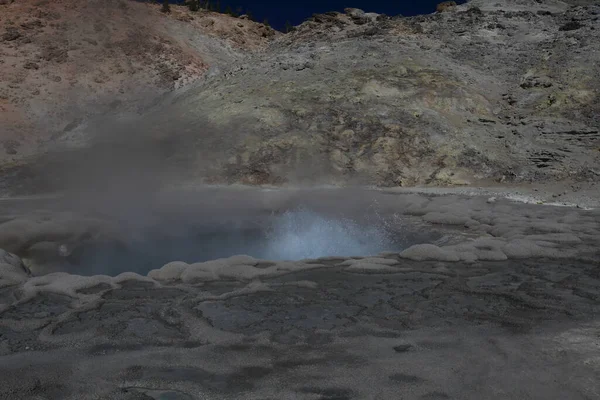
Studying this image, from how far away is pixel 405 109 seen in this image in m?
13.7

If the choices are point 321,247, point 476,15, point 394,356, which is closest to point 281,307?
point 394,356

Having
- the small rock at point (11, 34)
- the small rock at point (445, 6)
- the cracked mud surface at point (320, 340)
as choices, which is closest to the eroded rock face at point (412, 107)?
the small rock at point (445, 6)

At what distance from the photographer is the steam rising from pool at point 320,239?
Answer: 6.68m

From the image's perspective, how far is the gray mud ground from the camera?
2.73 m

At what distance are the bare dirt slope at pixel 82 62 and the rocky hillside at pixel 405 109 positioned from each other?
6.76 feet

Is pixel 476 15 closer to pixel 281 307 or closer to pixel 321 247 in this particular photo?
pixel 321 247

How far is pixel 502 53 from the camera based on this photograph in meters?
16.8

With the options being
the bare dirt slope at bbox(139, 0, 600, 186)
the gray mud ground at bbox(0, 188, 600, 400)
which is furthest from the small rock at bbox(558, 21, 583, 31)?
the gray mud ground at bbox(0, 188, 600, 400)

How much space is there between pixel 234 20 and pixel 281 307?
94.0ft

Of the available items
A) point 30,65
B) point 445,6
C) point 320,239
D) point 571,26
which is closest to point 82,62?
point 30,65

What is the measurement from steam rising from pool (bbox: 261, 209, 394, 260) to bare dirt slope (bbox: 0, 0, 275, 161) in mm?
12020

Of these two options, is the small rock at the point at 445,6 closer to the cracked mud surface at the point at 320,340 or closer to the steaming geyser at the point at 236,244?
the steaming geyser at the point at 236,244

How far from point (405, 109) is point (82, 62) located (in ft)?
50.5

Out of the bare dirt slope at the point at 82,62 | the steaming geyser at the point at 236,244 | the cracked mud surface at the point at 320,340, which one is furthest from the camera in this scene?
the bare dirt slope at the point at 82,62
